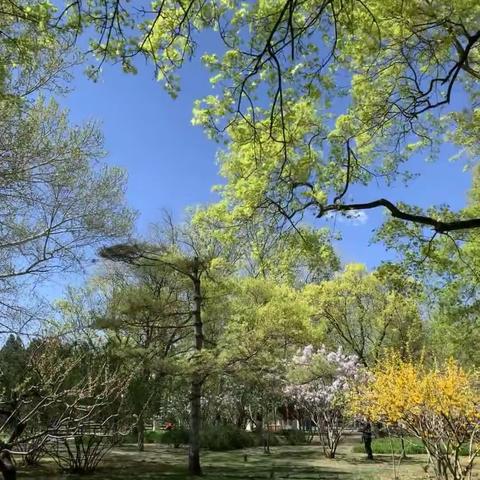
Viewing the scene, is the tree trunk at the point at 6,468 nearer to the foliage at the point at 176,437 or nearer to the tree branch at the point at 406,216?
the tree branch at the point at 406,216

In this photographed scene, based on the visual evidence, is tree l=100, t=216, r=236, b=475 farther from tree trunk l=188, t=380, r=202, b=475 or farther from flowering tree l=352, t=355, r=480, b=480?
flowering tree l=352, t=355, r=480, b=480

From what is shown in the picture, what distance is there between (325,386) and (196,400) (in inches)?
255

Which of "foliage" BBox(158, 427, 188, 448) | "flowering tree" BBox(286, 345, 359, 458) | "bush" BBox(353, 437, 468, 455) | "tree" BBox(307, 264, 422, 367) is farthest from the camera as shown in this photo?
"foliage" BBox(158, 427, 188, 448)

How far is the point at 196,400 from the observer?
16078 millimetres

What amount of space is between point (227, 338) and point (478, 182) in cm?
810

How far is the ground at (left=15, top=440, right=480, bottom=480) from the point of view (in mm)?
13445

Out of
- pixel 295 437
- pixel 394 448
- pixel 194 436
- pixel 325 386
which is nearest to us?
pixel 194 436

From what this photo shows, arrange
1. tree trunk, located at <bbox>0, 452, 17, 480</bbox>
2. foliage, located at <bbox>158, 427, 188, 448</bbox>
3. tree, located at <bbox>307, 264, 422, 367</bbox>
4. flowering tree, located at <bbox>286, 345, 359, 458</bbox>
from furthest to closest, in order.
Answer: foliage, located at <bbox>158, 427, 188, 448</bbox> → tree, located at <bbox>307, 264, 422, 367</bbox> → flowering tree, located at <bbox>286, 345, 359, 458</bbox> → tree trunk, located at <bbox>0, 452, 17, 480</bbox>

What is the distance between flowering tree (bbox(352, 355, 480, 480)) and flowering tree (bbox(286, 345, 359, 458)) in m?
7.14

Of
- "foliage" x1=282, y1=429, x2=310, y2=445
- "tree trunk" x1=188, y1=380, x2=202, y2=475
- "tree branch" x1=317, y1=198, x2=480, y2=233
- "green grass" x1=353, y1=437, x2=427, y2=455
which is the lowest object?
"foliage" x1=282, y1=429, x2=310, y2=445

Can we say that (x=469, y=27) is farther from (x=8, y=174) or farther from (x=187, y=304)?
(x=187, y=304)

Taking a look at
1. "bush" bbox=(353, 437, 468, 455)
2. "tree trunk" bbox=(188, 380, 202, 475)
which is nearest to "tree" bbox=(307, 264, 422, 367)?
"bush" bbox=(353, 437, 468, 455)

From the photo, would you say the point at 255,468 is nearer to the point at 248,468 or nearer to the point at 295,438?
the point at 248,468

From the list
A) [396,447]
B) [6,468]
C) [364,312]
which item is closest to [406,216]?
[6,468]
